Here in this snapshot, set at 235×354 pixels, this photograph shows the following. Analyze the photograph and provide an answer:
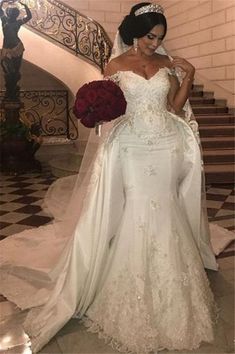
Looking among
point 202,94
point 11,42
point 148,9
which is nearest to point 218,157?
point 202,94

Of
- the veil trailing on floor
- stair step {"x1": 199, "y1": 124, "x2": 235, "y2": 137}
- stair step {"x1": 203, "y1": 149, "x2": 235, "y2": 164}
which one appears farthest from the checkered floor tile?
stair step {"x1": 199, "y1": 124, "x2": 235, "y2": 137}

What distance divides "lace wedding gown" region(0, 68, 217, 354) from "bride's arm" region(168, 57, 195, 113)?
81 millimetres

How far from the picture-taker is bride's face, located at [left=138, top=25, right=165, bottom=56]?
232 cm

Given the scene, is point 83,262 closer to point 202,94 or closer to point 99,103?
point 99,103

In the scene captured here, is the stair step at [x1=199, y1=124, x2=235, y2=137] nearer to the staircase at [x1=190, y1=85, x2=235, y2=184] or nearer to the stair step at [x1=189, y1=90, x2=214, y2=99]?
the staircase at [x1=190, y1=85, x2=235, y2=184]

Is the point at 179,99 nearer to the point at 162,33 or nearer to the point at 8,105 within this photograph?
the point at 162,33

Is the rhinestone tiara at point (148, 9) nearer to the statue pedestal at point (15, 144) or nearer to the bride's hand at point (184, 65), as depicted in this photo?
the bride's hand at point (184, 65)

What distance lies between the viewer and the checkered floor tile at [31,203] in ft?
13.7

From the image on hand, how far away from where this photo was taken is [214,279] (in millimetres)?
2938

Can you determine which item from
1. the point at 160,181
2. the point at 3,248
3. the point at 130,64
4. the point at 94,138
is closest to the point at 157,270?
the point at 160,181

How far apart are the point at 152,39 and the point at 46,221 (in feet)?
7.97

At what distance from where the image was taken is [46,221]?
426 centimetres

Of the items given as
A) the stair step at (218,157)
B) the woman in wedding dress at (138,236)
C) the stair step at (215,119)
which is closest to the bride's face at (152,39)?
the woman in wedding dress at (138,236)

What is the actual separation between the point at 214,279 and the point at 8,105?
4954 mm
